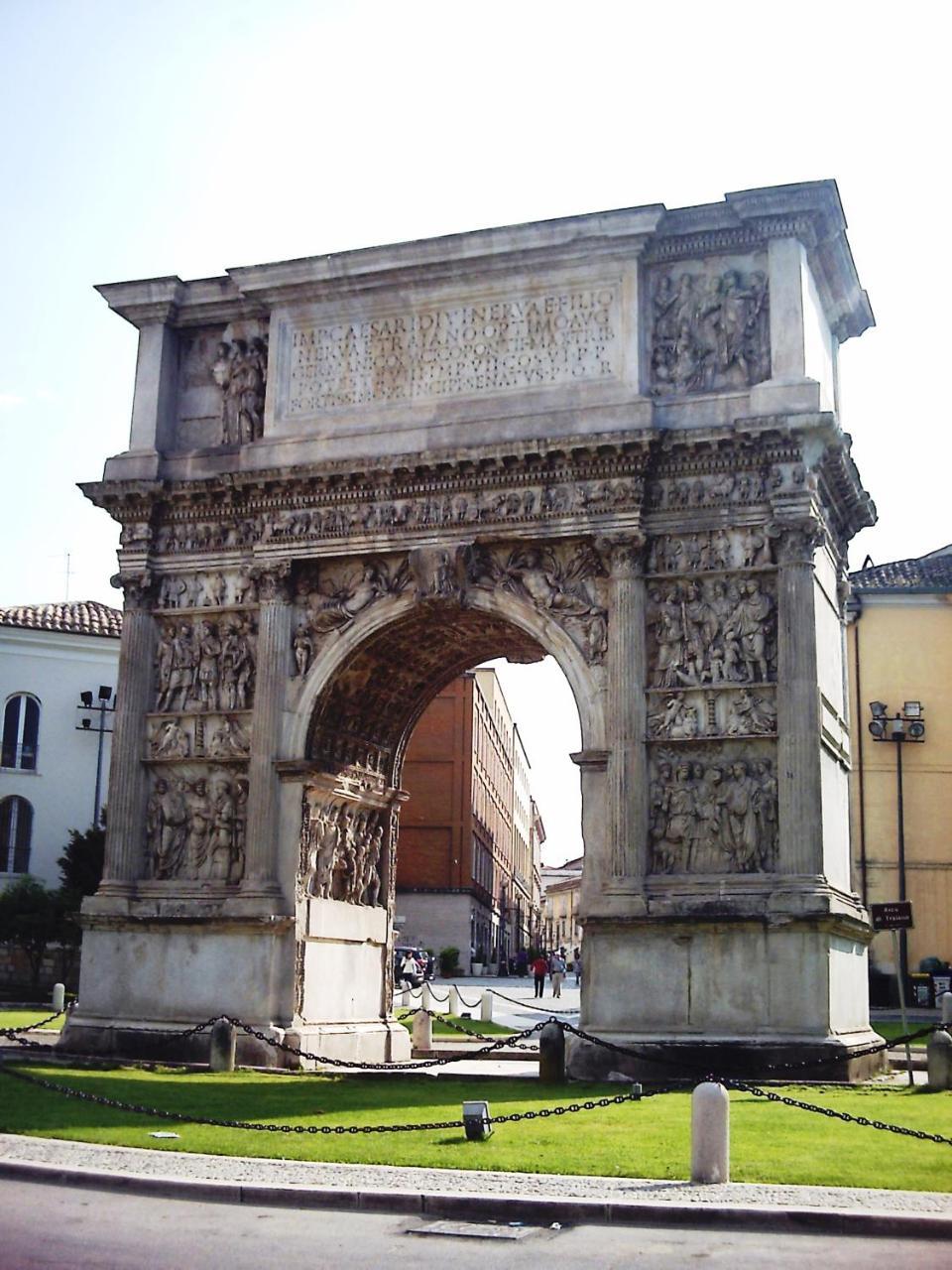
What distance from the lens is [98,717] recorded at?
5597 centimetres

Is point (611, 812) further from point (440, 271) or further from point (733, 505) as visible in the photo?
point (440, 271)

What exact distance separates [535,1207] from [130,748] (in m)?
15.9

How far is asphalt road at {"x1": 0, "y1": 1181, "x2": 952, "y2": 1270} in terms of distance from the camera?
9758mm

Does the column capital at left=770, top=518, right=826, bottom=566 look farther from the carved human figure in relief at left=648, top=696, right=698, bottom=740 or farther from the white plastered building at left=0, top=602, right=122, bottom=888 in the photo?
the white plastered building at left=0, top=602, right=122, bottom=888

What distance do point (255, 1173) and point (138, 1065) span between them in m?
11.4

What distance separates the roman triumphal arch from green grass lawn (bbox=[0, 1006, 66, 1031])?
7469 millimetres

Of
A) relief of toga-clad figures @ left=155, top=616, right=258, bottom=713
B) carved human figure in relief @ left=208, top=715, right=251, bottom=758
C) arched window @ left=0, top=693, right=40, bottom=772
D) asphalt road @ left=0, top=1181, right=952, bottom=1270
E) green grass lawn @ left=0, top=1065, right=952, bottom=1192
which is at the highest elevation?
arched window @ left=0, top=693, right=40, bottom=772

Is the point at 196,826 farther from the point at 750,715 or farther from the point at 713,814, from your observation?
the point at 750,715

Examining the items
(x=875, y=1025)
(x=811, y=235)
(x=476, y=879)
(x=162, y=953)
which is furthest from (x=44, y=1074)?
(x=476, y=879)

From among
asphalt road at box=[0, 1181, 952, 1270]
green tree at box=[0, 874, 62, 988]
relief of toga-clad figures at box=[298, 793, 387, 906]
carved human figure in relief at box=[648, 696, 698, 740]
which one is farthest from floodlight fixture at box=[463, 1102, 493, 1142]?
green tree at box=[0, 874, 62, 988]

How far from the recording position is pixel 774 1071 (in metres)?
20.8

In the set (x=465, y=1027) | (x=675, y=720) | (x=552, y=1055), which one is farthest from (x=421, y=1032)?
(x=675, y=720)

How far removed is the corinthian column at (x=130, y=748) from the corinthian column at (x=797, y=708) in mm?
10419

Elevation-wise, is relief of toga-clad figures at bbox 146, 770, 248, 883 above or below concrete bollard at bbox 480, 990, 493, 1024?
above
